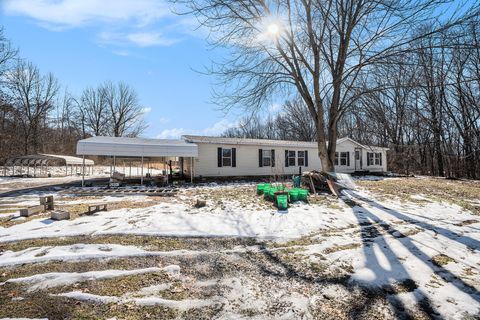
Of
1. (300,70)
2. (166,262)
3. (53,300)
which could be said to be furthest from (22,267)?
(300,70)

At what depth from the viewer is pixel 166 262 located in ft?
12.6

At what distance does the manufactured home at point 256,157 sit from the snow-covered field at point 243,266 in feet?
30.4

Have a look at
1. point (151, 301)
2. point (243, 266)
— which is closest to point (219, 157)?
point (243, 266)

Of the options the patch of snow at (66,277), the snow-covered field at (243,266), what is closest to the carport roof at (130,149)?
the snow-covered field at (243,266)

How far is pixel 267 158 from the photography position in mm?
18781

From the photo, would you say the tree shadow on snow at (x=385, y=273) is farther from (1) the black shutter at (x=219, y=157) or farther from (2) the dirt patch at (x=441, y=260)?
(1) the black shutter at (x=219, y=157)

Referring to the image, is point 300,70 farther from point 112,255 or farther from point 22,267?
point 22,267

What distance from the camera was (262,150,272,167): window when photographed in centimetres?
1862

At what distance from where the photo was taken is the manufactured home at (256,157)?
54.5ft

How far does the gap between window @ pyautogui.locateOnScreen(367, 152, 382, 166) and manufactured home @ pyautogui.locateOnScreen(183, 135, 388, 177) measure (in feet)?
6.45

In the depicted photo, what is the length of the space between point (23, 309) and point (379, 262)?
477 cm

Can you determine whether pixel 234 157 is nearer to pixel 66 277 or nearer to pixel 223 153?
pixel 223 153

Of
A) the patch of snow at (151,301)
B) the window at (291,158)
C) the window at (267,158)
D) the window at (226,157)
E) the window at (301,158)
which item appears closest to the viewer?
the patch of snow at (151,301)

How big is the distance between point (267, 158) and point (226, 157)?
11.4ft
